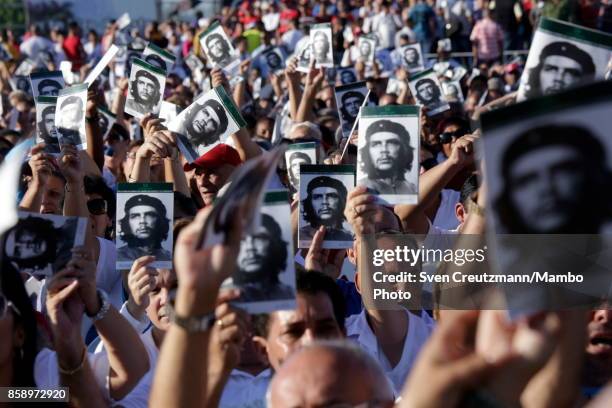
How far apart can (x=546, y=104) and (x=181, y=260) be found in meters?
0.84

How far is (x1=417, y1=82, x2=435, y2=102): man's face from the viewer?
9.23m

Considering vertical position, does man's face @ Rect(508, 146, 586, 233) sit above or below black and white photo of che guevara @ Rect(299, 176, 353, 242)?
above

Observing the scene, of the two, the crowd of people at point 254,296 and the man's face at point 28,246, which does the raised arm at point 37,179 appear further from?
the man's face at point 28,246

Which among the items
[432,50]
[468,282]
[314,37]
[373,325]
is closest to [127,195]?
[373,325]

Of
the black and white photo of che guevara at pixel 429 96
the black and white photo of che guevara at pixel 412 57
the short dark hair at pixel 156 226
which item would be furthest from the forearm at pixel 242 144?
the black and white photo of che guevara at pixel 412 57

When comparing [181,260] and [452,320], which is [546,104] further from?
[181,260]

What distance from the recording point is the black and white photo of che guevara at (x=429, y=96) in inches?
362

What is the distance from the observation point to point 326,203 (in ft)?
16.0

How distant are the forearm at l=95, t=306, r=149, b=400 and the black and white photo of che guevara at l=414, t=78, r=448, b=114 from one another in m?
5.67

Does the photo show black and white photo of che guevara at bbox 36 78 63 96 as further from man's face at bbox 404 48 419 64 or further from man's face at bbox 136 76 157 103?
man's face at bbox 404 48 419 64

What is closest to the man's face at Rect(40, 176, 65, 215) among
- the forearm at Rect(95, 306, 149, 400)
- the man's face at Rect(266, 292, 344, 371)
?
the forearm at Rect(95, 306, 149, 400)

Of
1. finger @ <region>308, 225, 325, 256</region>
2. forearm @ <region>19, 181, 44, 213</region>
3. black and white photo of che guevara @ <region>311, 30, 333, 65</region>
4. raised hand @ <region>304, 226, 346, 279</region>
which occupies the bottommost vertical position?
raised hand @ <region>304, 226, 346, 279</region>

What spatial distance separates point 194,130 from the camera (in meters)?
6.22

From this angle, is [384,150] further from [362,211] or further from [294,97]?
[294,97]
